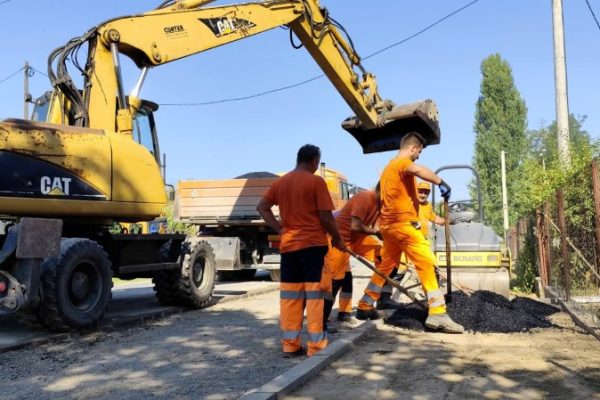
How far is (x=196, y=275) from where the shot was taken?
9.09m

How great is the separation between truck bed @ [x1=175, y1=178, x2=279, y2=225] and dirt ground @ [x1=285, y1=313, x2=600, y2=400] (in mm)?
7658

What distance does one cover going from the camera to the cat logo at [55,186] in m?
6.45

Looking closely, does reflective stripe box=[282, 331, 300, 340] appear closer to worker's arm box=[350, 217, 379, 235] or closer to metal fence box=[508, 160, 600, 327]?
worker's arm box=[350, 217, 379, 235]

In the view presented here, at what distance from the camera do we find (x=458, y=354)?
16.0 feet

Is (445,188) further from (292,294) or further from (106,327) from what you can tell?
(106,327)

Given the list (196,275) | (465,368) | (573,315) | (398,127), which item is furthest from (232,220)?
(465,368)

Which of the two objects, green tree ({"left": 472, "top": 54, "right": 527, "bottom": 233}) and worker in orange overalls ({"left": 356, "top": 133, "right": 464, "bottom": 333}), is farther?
green tree ({"left": 472, "top": 54, "right": 527, "bottom": 233})

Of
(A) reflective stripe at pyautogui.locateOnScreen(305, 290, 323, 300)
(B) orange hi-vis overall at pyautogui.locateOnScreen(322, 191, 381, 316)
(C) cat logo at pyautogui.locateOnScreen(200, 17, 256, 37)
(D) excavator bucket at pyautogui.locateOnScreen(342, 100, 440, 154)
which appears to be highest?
(C) cat logo at pyautogui.locateOnScreen(200, 17, 256, 37)

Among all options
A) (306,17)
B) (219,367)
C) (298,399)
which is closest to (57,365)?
(219,367)

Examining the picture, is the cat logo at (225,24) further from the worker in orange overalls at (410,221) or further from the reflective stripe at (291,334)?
the reflective stripe at (291,334)

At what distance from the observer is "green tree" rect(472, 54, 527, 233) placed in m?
48.4

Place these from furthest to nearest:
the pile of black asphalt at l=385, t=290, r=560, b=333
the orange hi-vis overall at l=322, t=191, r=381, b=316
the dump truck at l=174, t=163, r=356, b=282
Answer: the dump truck at l=174, t=163, r=356, b=282 → the orange hi-vis overall at l=322, t=191, r=381, b=316 → the pile of black asphalt at l=385, t=290, r=560, b=333

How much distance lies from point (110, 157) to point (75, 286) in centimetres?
159

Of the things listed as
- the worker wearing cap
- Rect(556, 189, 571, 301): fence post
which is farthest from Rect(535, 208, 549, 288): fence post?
the worker wearing cap
